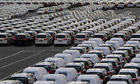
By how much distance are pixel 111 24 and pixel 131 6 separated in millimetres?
50641

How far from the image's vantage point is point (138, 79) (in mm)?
31312

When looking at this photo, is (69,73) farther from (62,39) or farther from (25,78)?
(62,39)

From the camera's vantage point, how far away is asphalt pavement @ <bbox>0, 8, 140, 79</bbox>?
4176 centimetres

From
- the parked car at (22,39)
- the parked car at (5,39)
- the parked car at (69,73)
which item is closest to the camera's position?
the parked car at (69,73)

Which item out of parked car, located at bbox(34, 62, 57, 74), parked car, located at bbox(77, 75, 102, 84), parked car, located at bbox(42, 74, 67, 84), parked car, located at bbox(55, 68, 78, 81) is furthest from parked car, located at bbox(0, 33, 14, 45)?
parked car, located at bbox(77, 75, 102, 84)

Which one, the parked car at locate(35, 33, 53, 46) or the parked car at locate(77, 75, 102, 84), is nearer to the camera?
the parked car at locate(77, 75, 102, 84)

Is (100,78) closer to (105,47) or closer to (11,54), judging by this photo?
(105,47)

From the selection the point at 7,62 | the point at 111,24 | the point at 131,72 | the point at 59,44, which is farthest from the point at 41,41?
the point at 131,72

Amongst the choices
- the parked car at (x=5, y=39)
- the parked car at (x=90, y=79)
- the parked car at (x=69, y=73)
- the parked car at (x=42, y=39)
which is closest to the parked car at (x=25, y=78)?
the parked car at (x=69, y=73)

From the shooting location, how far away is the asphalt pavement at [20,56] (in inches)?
1644

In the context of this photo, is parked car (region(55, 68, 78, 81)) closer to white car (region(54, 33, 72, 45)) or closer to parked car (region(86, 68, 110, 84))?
parked car (region(86, 68, 110, 84))

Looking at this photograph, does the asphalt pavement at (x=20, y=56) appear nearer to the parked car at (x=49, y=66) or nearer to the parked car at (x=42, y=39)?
the parked car at (x=42, y=39)

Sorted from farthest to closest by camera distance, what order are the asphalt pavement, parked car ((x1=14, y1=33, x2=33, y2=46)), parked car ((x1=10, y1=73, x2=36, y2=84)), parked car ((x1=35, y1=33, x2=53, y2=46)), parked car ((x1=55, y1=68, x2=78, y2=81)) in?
parked car ((x1=14, y1=33, x2=33, y2=46)) → parked car ((x1=35, y1=33, x2=53, y2=46)) → the asphalt pavement → parked car ((x1=55, y1=68, x2=78, y2=81)) → parked car ((x1=10, y1=73, x2=36, y2=84))

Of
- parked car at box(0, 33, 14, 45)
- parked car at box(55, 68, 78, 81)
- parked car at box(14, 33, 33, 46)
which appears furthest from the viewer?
parked car at box(0, 33, 14, 45)
